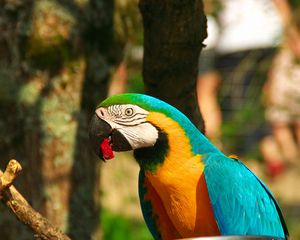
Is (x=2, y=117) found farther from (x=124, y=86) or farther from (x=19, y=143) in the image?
(x=124, y=86)

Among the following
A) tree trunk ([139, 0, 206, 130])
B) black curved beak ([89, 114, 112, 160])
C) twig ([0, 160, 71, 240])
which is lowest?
twig ([0, 160, 71, 240])

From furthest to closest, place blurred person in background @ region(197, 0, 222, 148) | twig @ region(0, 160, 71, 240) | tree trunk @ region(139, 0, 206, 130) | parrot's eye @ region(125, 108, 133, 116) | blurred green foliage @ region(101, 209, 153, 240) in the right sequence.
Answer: blurred person in background @ region(197, 0, 222, 148), blurred green foliage @ region(101, 209, 153, 240), tree trunk @ region(139, 0, 206, 130), parrot's eye @ region(125, 108, 133, 116), twig @ region(0, 160, 71, 240)

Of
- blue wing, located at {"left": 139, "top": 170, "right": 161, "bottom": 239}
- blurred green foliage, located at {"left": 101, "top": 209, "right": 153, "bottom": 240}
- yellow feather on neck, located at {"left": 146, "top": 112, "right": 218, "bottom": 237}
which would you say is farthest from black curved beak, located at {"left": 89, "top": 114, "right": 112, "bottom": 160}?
blurred green foliage, located at {"left": 101, "top": 209, "right": 153, "bottom": 240}

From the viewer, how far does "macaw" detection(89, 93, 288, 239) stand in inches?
71.2

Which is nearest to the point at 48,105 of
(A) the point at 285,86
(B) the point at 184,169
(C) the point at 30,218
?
(B) the point at 184,169

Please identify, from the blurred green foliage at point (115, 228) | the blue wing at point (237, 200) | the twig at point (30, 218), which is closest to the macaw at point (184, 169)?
the blue wing at point (237, 200)

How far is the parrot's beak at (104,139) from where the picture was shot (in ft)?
5.94

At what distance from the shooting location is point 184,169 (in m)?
1.87

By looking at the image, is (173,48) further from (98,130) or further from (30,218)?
(30,218)

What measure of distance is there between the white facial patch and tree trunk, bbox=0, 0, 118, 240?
55cm

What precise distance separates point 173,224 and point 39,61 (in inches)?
27.5

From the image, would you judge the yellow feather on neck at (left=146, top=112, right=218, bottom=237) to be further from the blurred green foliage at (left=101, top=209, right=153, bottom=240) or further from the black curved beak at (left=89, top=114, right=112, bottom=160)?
the blurred green foliage at (left=101, top=209, right=153, bottom=240)

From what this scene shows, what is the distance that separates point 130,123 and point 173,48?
11.0 inches

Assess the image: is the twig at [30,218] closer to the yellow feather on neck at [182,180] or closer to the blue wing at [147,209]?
the yellow feather on neck at [182,180]
